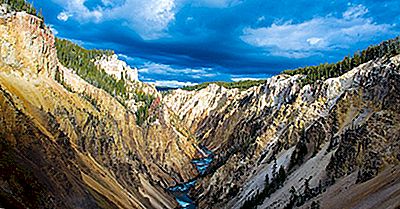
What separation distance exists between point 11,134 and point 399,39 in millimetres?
71575

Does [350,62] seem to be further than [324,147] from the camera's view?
Yes

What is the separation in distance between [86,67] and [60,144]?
72910 millimetres

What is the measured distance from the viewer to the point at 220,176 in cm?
8088

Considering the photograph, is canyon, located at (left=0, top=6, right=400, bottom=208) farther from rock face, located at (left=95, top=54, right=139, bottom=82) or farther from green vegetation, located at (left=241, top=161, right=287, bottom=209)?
rock face, located at (left=95, top=54, right=139, bottom=82)

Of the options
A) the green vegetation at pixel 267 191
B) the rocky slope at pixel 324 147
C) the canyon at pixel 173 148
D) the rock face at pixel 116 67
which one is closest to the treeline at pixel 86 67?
the rock face at pixel 116 67

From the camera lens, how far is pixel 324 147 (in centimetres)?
5388

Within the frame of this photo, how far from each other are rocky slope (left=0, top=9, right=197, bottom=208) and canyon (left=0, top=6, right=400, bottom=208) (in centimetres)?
21

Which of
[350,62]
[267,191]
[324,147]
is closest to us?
[267,191]

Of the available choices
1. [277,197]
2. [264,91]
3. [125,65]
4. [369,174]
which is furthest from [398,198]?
[125,65]

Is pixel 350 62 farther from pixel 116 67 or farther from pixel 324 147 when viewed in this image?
pixel 116 67

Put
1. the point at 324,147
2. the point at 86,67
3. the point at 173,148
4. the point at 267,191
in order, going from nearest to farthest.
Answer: the point at 267,191
the point at 324,147
the point at 173,148
the point at 86,67

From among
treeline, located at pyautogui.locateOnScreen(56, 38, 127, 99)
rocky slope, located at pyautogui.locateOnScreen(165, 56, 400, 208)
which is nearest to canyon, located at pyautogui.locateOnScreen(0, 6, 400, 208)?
rocky slope, located at pyautogui.locateOnScreen(165, 56, 400, 208)

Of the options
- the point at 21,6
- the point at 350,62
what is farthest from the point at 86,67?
the point at 350,62

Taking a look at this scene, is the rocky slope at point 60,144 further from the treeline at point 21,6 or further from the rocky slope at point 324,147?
the rocky slope at point 324,147
